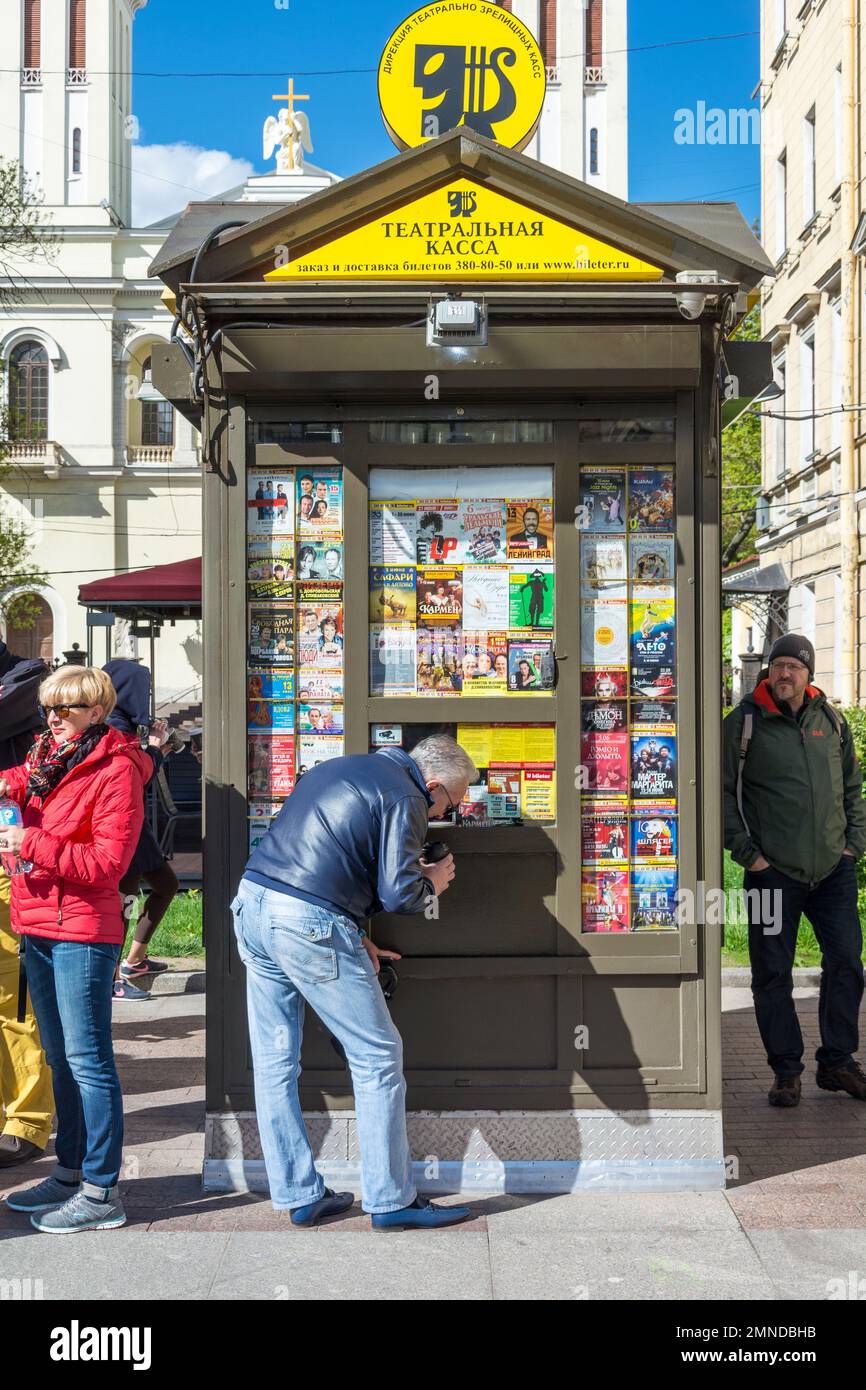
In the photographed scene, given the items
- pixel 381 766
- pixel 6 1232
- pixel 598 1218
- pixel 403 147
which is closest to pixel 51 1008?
pixel 6 1232

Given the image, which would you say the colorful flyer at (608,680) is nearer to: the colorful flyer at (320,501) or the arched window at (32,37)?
the colorful flyer at (320,501)

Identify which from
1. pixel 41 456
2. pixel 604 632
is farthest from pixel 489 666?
pixel 41 456

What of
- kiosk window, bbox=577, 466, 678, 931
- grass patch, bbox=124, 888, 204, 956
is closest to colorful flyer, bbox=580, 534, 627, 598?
kiosk window, bbox=577, 466, 678, 931

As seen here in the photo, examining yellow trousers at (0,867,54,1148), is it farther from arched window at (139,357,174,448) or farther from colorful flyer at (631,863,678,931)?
arched window at (139,357,174,448)

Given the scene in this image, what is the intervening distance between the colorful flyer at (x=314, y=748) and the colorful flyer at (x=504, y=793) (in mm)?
581

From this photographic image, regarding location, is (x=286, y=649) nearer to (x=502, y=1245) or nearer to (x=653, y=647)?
(x=653, y=647)

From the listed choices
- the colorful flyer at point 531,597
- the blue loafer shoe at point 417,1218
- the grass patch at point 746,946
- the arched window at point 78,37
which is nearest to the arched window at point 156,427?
the arched window at point 78,37

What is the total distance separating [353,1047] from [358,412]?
2.28 metres

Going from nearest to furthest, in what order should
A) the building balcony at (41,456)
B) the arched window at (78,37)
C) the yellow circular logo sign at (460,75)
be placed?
the yellow circular logo sign at (460,75)
the building balcony at (41,456)
the arched window at (78,37)

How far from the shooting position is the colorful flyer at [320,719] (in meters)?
5.04

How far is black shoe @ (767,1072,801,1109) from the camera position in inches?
233

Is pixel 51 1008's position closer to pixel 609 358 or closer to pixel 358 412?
pixel 358 412

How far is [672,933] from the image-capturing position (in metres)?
4.97

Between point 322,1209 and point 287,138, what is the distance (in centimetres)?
3247
